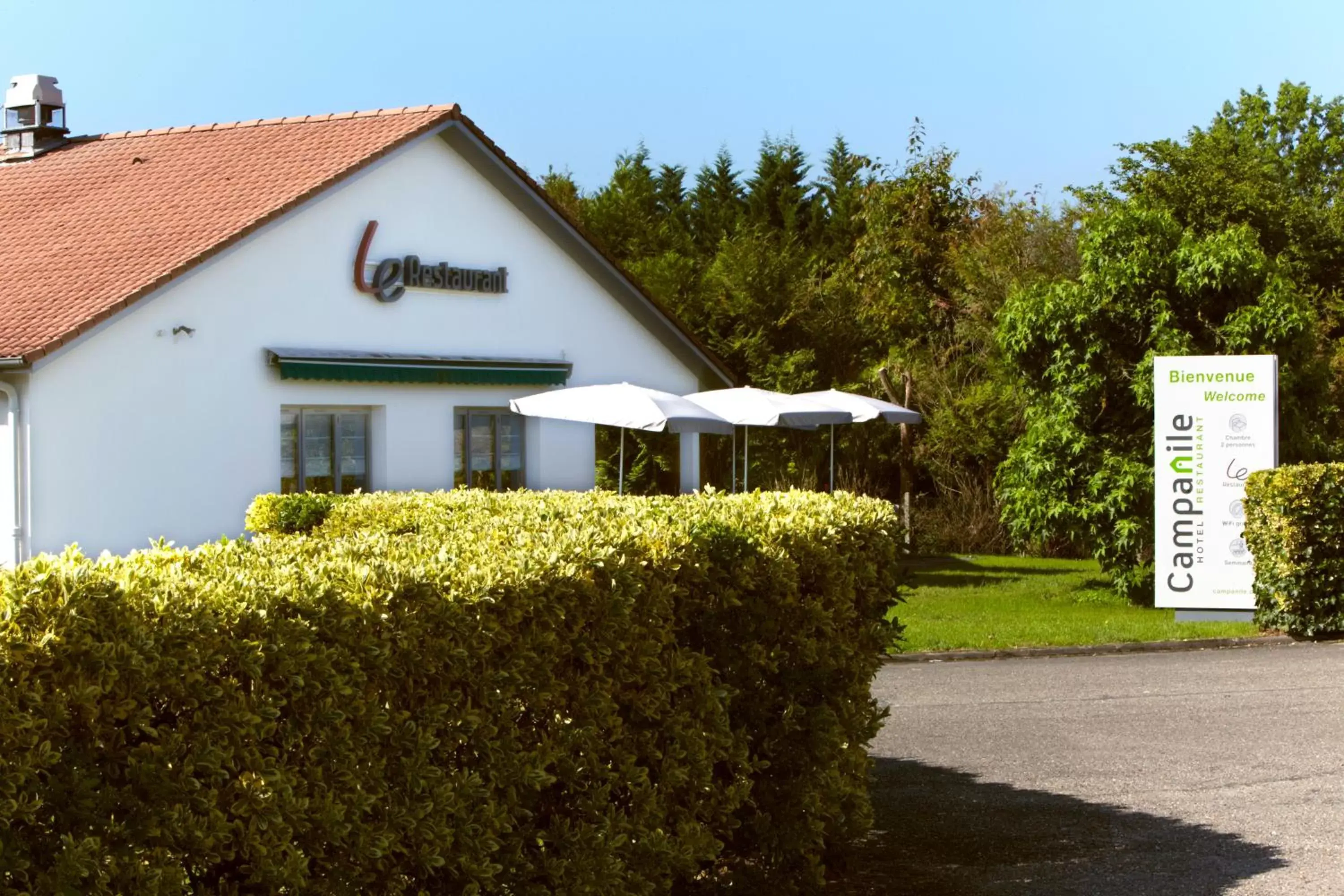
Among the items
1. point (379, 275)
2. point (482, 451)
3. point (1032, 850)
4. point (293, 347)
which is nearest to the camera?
point (1032, 850)

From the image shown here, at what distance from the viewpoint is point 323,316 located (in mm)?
20250

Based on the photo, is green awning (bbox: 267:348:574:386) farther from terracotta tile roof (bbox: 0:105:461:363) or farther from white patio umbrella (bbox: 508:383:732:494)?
terracotta tile roof (bbox: 0:105:461:363)

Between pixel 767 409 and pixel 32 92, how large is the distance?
12320 millimetres

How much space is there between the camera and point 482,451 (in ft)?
74.5

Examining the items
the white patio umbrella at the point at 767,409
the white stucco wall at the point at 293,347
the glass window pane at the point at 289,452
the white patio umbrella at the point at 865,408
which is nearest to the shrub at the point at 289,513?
the white stucco wall at the point at 293,347

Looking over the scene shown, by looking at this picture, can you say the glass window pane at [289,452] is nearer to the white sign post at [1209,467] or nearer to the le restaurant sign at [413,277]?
the le restaurant sign at [413,277]

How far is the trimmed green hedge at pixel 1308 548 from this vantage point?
16.1 metres

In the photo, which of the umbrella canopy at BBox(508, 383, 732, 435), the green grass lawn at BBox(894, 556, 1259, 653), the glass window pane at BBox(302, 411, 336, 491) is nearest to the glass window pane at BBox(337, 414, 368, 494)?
the glass window pane at BBox(302, 411, 336, 491)

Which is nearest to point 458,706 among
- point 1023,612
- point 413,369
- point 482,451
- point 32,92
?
point 1023,612

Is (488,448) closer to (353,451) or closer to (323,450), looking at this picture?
(353,451)

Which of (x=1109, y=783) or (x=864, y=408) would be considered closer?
(x=1109, y=783)

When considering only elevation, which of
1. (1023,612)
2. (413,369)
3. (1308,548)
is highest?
(413,369)

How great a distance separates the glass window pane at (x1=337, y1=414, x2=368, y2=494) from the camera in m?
20.8

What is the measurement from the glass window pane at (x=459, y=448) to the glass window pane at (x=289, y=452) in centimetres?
251
